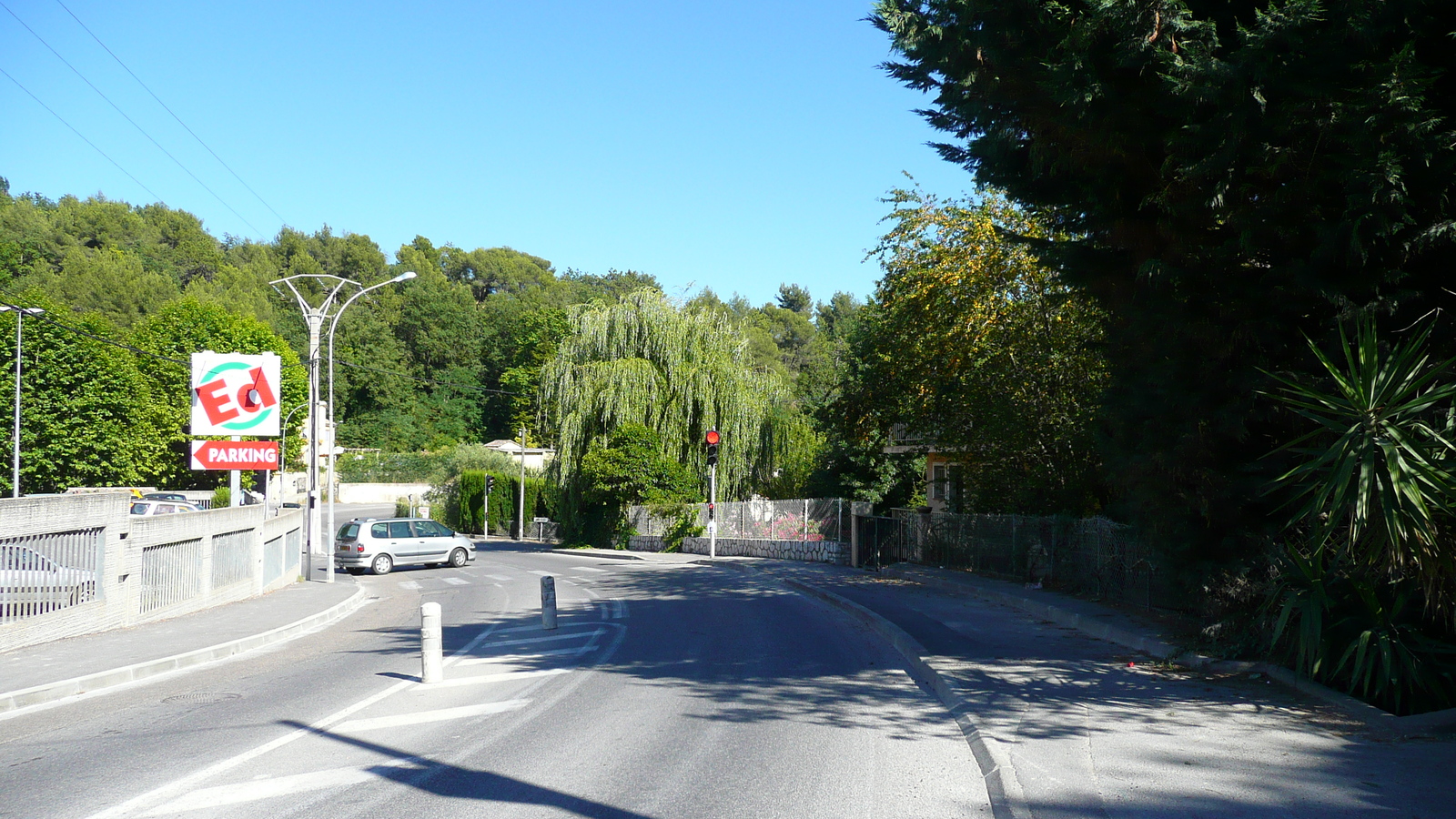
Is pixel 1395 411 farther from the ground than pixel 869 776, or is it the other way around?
pixel 1395 411

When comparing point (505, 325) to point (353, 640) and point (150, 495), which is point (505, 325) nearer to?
point (150, 495)

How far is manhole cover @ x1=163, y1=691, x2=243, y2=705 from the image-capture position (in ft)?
31.8

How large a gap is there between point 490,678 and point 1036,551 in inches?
442

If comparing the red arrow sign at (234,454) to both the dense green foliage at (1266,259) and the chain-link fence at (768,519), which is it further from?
the dense green foliage at (1266,259)

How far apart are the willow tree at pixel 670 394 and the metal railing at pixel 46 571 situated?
24824mm

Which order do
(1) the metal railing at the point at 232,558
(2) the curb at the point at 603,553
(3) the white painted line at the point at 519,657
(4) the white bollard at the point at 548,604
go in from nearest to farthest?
(3) the white painted line at the point at 519,657 < (4) the white bollard at the point at 548,604 < (1) the metal railing at the point at 232,558 < (2) the curb at the point at 603,553

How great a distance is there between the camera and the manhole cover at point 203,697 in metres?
9.70

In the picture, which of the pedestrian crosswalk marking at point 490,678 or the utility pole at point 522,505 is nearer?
the pedestrian crosswalk marking at point 490,678

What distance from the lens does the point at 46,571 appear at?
12844 millimetres

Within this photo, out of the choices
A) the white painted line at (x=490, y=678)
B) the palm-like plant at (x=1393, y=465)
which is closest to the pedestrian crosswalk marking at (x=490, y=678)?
the white painted line at (x=490, y=678)

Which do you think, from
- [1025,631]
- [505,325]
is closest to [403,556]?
[1025,631]

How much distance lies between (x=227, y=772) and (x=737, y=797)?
3.53m

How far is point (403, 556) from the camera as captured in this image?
3091 cm

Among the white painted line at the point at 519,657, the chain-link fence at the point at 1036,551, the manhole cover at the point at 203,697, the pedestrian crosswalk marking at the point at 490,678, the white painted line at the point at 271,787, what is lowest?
the white painted line at the point at 519,657
